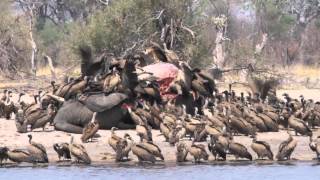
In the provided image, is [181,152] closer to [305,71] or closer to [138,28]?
[138,28]

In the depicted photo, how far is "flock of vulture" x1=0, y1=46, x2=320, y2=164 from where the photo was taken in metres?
19.3

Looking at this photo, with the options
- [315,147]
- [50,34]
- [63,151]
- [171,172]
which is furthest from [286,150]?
[50,34]

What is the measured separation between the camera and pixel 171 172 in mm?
18156

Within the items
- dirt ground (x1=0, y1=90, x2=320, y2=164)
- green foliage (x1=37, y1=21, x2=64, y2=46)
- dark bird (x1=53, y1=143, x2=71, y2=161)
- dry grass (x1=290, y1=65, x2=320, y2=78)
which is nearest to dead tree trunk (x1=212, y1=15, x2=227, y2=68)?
dry grass (x1=290, y1=65, x2=320, y2=78)

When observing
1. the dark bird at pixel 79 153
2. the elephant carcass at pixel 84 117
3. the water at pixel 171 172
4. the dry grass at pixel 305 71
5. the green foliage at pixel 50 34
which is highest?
the green foliage at pixel 50 34

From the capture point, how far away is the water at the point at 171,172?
17.7 metres

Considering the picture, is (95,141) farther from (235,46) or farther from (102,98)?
(235,46)

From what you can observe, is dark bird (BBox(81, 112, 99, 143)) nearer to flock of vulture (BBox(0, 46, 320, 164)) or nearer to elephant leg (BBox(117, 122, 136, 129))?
flock of vulture (BBox(0, 46, 320, 164))

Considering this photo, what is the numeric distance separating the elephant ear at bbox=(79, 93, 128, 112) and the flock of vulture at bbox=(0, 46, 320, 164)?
0.07ft

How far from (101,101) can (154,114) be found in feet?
4.18

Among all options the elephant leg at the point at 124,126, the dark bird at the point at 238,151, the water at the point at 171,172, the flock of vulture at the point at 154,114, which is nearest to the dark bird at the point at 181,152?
the flock of vulture at the point at 154,114

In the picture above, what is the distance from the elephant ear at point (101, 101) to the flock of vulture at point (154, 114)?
23mm

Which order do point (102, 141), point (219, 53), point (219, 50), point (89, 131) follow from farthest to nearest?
1. point (219, 50)
2. point (219, 53)
3. point (102, 141)
4. point (89, 131)

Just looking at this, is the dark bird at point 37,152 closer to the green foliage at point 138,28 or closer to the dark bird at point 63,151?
the dark bird at point 63,151
